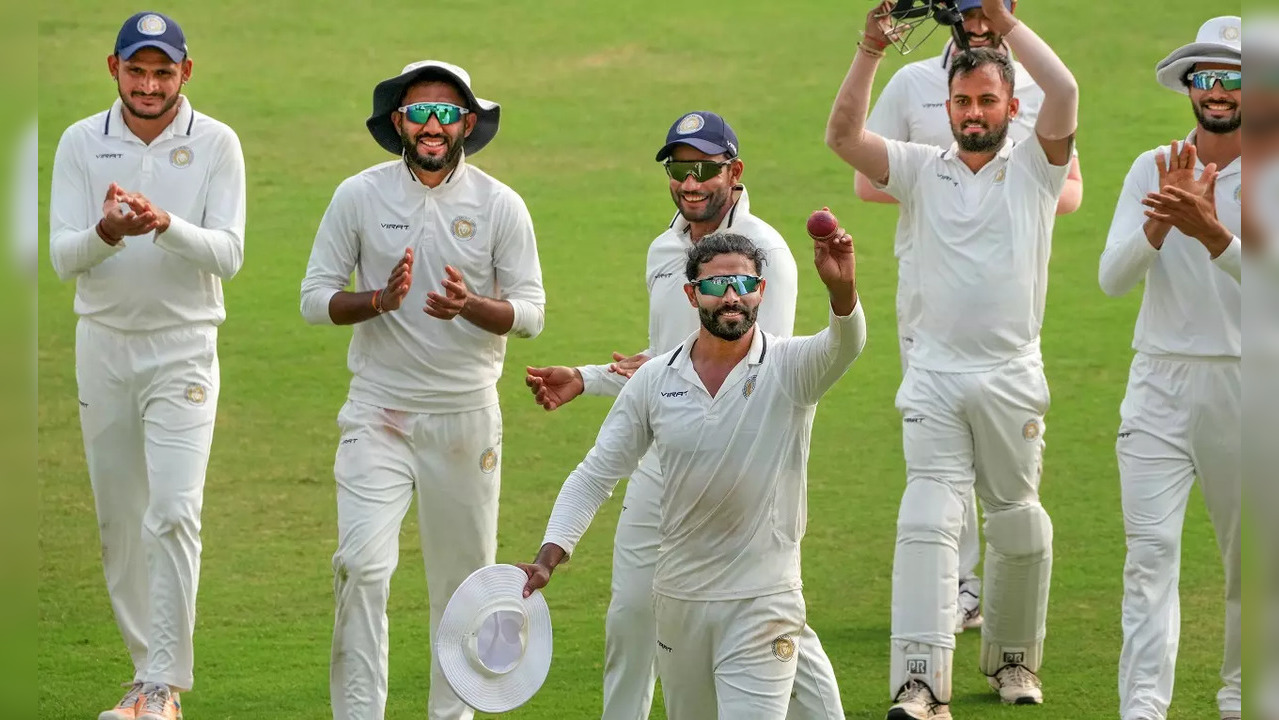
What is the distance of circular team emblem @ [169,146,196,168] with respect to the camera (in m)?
6.85

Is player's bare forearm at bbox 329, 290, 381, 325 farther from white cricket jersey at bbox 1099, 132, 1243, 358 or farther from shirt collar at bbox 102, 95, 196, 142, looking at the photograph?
white cricket jersey at bbox 1099, 132, 1243, 358

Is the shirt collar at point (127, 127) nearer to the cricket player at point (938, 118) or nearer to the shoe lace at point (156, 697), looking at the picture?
the shoe lace at point (156, 697)

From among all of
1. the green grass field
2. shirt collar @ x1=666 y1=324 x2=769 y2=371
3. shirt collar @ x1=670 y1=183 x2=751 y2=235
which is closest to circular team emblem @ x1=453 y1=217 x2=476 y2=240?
shirt collar @ x1=670 y1=183 x2=751 y2=235

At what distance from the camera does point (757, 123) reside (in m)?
16.3

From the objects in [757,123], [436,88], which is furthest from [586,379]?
[757,123]

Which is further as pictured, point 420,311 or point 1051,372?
point 1051,372

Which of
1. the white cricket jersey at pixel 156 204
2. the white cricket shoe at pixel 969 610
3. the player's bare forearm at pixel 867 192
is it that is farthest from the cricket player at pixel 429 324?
the white cricket shoe at pixel 969 610

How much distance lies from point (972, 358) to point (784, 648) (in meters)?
1.99

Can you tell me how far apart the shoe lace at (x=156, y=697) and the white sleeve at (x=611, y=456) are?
2035 millimetres

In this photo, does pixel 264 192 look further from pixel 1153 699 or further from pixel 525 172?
pixel 1153 699

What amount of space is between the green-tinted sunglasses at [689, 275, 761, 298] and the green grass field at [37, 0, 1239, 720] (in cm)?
234

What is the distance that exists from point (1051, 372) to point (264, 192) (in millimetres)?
6965

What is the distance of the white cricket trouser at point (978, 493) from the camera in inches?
262

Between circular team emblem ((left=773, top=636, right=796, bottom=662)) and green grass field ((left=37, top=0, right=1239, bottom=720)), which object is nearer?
circular team emblem ((left=773, top=636, right=796, bottom=662))
